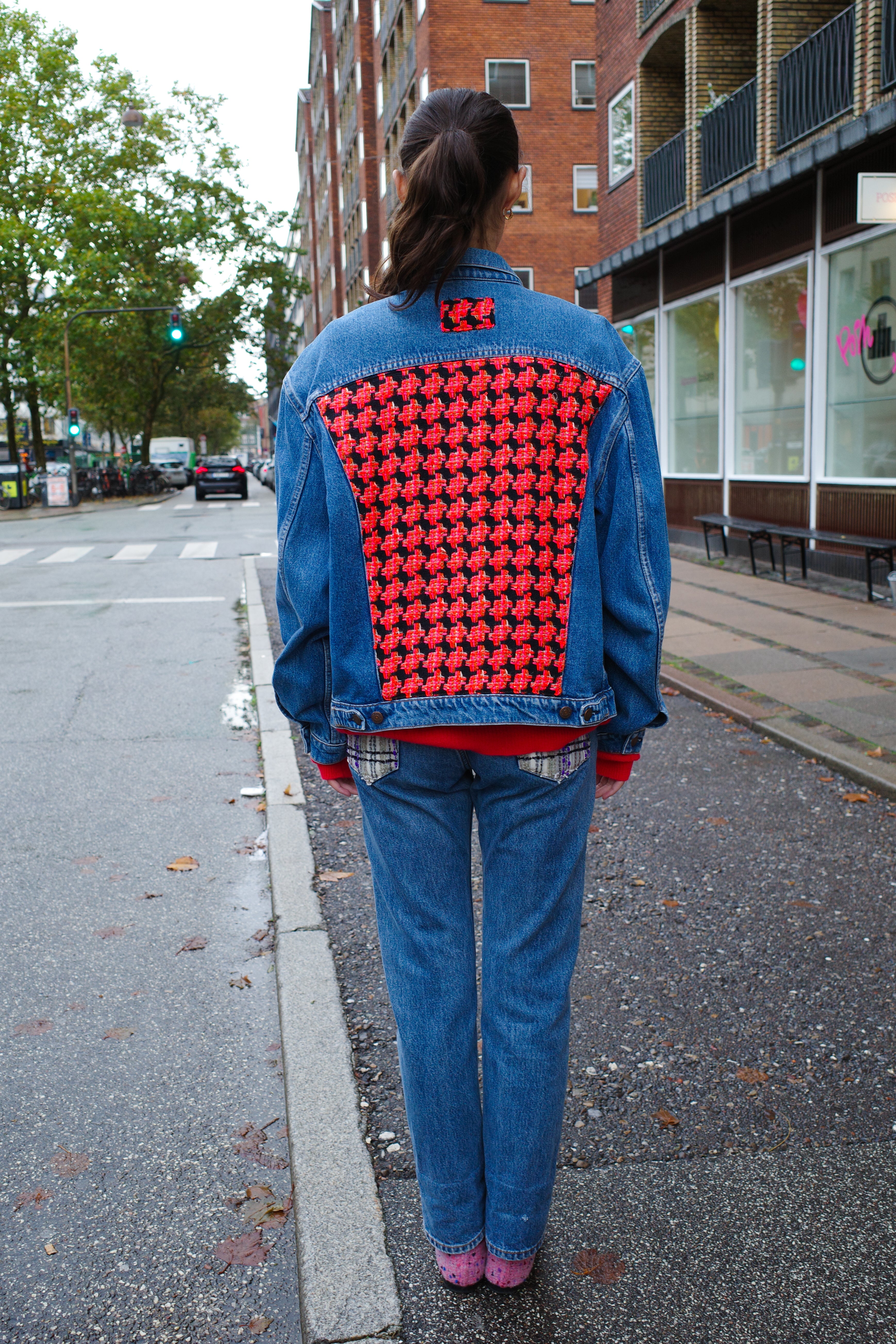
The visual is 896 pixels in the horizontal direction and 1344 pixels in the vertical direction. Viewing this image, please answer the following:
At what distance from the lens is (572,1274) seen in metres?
2.30

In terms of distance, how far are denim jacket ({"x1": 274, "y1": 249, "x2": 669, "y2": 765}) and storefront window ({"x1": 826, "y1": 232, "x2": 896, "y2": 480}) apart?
36.2 ft

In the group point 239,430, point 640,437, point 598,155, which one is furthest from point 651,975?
point 239,430

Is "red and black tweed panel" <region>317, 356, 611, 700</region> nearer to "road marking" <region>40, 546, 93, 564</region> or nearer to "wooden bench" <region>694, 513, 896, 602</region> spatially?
"wooden bench" <region>694, 513, 896, 602</region>

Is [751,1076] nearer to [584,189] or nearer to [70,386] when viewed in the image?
[584,189]

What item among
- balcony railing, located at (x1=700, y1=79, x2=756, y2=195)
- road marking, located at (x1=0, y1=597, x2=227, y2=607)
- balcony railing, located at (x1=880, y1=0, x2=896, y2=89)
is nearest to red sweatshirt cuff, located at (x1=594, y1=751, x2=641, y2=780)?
road marking, located at (x1=0, y1=597, x2=227, y2=607)

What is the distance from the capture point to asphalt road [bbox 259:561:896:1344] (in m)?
2.23

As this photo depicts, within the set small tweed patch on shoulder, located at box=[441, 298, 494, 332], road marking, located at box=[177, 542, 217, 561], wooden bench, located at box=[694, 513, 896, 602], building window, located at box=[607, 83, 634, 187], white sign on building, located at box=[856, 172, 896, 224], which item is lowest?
road marking, located at box=[177, 542, 217, 561]

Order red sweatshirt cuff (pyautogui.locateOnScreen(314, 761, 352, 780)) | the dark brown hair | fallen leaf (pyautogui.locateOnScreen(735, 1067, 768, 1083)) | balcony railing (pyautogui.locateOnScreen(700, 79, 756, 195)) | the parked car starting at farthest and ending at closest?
the parked car → balcony railing (pyautogui.locateOnScreen(700, 79, 756, 195)) → fallen leaf (pyautogui.locateOnScreen(735, 1067, 768, 1083)) → red sweatshirt cuff (pyautogui.locateOnScreen(314, 761, 352, 780)) → the dark brown hair

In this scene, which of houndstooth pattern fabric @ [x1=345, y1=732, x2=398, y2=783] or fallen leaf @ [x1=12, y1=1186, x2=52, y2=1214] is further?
fallen leaf @ [x1=12, y1=1186, x2=52, y2=1214]

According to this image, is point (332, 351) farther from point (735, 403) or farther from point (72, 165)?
point (72, 165)

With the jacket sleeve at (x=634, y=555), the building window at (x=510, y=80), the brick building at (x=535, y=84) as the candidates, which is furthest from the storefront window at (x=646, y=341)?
the building window at (x=510, y=80)

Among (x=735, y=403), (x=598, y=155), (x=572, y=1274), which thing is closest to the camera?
(x=572, y=1274)

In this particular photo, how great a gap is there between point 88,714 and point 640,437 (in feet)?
20.9

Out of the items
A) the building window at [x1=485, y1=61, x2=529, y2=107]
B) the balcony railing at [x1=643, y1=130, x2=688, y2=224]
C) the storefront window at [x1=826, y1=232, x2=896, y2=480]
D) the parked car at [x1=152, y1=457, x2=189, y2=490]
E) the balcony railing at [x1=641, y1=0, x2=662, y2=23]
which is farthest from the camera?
the parked car at [x1=152, y1=457, x2=189, y2=490]
